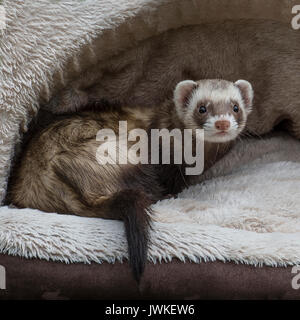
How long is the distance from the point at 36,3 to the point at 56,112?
1.21ft

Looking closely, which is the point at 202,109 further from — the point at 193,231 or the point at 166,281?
the point at 166,281

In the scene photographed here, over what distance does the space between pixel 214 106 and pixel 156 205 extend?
0.37 m

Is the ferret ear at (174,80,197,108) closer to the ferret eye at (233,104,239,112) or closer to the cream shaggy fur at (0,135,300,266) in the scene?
the ferret eye at (233,104,239,112)

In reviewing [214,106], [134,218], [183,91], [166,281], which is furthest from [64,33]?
[166,281]

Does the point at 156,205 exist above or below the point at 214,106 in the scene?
below

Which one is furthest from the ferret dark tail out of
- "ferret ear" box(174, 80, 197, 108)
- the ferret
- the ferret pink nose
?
"ferret ear" box(174, 80, 197, 108)

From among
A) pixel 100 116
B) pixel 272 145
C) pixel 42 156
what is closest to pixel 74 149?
pixel 42 156

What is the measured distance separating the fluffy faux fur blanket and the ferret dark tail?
4cm

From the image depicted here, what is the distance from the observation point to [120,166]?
1.38 m

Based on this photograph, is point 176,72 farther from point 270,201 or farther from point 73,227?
point 73,227

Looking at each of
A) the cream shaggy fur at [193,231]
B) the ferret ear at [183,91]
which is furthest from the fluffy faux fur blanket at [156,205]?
the ferret ear at [183,91]

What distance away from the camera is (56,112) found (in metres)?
1.62

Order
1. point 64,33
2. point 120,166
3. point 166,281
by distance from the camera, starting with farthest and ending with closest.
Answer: point 64,33
point 120,166
point 166,281

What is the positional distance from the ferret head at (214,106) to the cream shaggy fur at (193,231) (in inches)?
8.6
